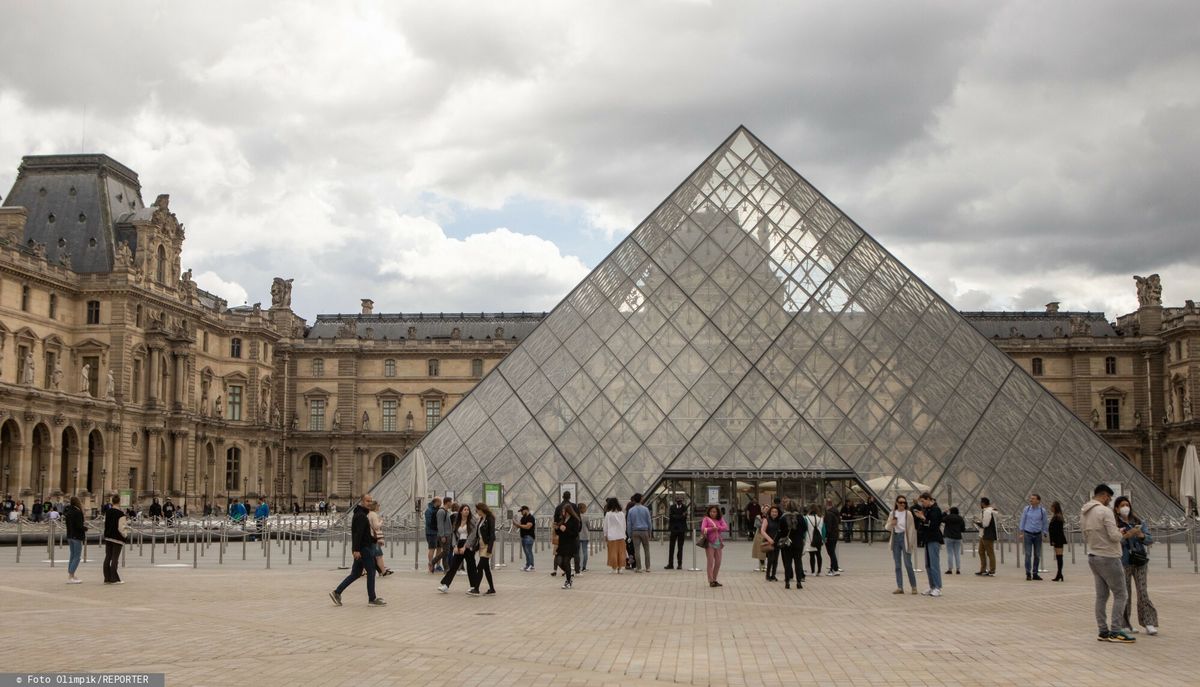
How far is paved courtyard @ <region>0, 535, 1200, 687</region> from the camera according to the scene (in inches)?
309

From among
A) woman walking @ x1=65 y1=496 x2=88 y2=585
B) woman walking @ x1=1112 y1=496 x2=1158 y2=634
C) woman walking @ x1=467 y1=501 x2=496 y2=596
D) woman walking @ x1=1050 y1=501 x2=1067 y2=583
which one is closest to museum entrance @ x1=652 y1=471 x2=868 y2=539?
woman walking @ x1=1050 y1=501 x2=1067 y2=583

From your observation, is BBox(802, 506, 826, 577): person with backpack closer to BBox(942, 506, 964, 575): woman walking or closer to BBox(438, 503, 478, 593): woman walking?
BBox(942, 506, 964, 575): woman walking

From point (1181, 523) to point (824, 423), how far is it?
23.0ft

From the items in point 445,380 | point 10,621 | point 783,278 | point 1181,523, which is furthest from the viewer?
point 445,380

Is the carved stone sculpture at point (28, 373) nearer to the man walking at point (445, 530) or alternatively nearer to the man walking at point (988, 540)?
the man walking at point (445, 530)

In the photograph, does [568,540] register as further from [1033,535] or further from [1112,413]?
[1112,413]

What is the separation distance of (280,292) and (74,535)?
60738 mm

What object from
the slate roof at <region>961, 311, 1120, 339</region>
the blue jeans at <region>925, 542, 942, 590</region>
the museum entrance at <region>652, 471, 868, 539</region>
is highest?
the slate roof at <region>961, 311, 1120, 339</region>

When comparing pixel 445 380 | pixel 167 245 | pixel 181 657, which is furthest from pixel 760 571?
pixel 445 380

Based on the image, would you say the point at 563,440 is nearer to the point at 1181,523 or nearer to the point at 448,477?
the point at 448,477

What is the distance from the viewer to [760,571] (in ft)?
58.7

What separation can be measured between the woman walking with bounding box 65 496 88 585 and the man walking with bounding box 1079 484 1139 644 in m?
11.3

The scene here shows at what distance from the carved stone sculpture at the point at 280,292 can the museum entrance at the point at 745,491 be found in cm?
5212

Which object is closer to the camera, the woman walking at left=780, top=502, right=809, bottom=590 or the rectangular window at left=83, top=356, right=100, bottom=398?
the woman walking at left=780, top=502, right=809, bottom=590
